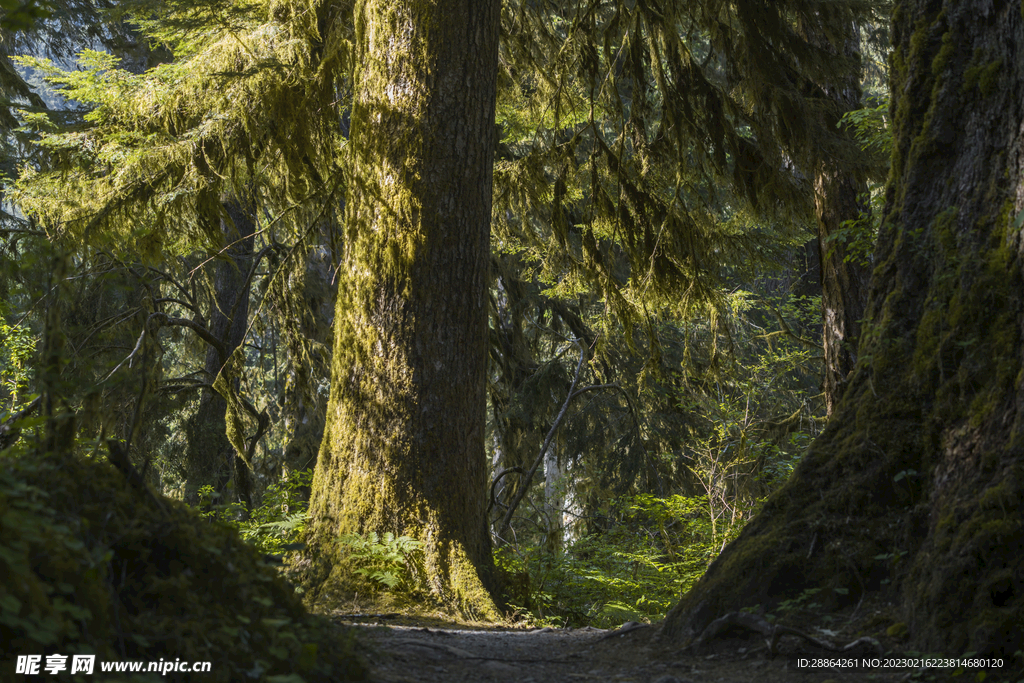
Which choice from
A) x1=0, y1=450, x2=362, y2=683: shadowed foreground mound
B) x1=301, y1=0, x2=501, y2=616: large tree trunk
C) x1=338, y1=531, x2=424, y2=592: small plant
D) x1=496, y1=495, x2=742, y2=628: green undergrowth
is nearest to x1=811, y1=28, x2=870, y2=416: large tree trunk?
x1=496, y1=495, x2=742, y2=628: green undergrowth

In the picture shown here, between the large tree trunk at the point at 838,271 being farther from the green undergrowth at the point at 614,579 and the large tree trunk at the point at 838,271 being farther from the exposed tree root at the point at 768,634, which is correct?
the exposed tree root at the point at 768,634

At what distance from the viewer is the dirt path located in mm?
2799

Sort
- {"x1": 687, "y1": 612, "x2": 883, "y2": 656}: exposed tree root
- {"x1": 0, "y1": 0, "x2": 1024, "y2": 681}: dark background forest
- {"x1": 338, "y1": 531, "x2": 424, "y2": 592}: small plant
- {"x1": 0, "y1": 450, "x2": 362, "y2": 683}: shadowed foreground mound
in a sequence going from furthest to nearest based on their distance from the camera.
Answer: {"x1": 338, "y1": 531, "x2": 424, "y2": 592}: small plant → {"x1": 687, "y1": 612, "x2": 883, "y2": 656}: exposed tree root → {"x1": 0, "y1": 0, "x2": 1024, "y2": 681}: dark background forest → {"x1": 0, "y1": 450, "x2": 362, "y2": 683}: shadowed foreground mound

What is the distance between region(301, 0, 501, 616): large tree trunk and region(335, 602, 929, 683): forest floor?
0.77m

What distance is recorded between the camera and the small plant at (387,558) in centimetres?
431

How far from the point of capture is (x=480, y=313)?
16.2ft

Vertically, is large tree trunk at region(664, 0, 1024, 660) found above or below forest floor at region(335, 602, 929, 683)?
above

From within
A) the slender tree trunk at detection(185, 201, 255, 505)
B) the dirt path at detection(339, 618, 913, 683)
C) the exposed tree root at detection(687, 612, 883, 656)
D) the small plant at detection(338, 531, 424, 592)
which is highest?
the slender tree trunk at detection(185, 201, 255, 505)

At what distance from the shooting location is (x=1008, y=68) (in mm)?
3250

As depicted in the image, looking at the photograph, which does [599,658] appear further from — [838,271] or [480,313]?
[838,271]

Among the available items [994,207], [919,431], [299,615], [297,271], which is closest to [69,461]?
[299,615]

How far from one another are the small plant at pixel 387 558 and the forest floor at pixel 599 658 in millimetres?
349

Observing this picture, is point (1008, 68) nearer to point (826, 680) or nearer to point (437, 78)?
point (826, 680)

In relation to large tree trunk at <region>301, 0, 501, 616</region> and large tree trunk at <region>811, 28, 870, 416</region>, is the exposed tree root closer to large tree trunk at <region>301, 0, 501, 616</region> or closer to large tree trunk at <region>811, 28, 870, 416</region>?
large tree trunk at <region>301, 0, 501, 616</region>
